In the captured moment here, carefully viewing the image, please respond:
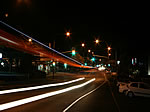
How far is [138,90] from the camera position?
15.7m

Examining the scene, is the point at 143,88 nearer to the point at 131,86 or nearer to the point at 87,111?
the point at 131,86

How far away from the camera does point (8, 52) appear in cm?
4328

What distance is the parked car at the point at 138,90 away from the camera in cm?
1555

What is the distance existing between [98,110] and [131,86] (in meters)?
6.97

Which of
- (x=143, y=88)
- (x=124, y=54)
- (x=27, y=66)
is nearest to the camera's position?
(x=143, y=88)

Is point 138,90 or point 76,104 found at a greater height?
point 138,90

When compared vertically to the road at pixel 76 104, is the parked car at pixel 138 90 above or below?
above

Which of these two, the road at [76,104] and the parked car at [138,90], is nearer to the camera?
the road at [76,104]

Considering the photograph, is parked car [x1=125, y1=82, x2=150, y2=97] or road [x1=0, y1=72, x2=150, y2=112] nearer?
road [x1=0, y1=72, x2=150, y2=112]

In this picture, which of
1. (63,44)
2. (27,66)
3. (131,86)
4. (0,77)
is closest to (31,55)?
(27,66)

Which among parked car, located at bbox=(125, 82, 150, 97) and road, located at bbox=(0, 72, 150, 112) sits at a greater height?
parked car, located at bbox=(125, 82, 150, 97)

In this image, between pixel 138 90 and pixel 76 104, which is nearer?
pixel 76 104

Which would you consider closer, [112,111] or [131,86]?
[112,111]

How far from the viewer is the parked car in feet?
51.0
